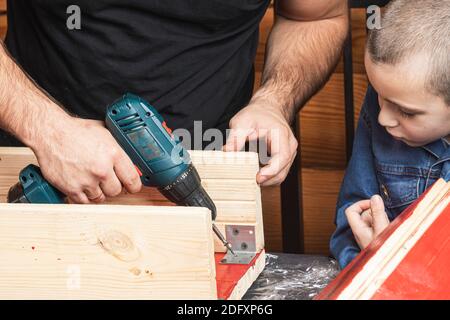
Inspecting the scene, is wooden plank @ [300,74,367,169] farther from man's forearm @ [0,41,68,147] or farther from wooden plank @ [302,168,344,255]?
man's forearm @ [0,41,68,147]

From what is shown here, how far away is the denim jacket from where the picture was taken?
1621 millimetres

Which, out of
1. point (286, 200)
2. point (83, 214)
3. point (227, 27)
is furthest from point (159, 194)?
point (286, 200)

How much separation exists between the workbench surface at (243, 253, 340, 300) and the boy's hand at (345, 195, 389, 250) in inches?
4.4

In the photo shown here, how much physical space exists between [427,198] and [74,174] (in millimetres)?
682

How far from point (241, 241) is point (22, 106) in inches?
20.6

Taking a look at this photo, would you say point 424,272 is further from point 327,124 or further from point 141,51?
point 327,124

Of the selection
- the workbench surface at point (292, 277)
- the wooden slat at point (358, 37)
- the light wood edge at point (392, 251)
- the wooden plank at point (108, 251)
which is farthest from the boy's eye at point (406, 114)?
the wooden slat at point (358, 37)

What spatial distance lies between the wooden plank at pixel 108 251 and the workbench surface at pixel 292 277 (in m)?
0.27

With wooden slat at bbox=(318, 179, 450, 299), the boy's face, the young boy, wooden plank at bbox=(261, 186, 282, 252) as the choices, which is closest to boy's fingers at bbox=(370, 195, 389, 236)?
the young boy

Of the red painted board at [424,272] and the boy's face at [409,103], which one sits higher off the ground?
the boy's face at [409,103]

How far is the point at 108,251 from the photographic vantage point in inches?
49.0

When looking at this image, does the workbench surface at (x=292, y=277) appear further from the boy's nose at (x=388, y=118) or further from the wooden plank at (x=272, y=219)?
the wooden plank at (x=272, y=219)

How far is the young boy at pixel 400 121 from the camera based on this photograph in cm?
143

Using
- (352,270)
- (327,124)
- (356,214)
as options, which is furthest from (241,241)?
(327,124)
